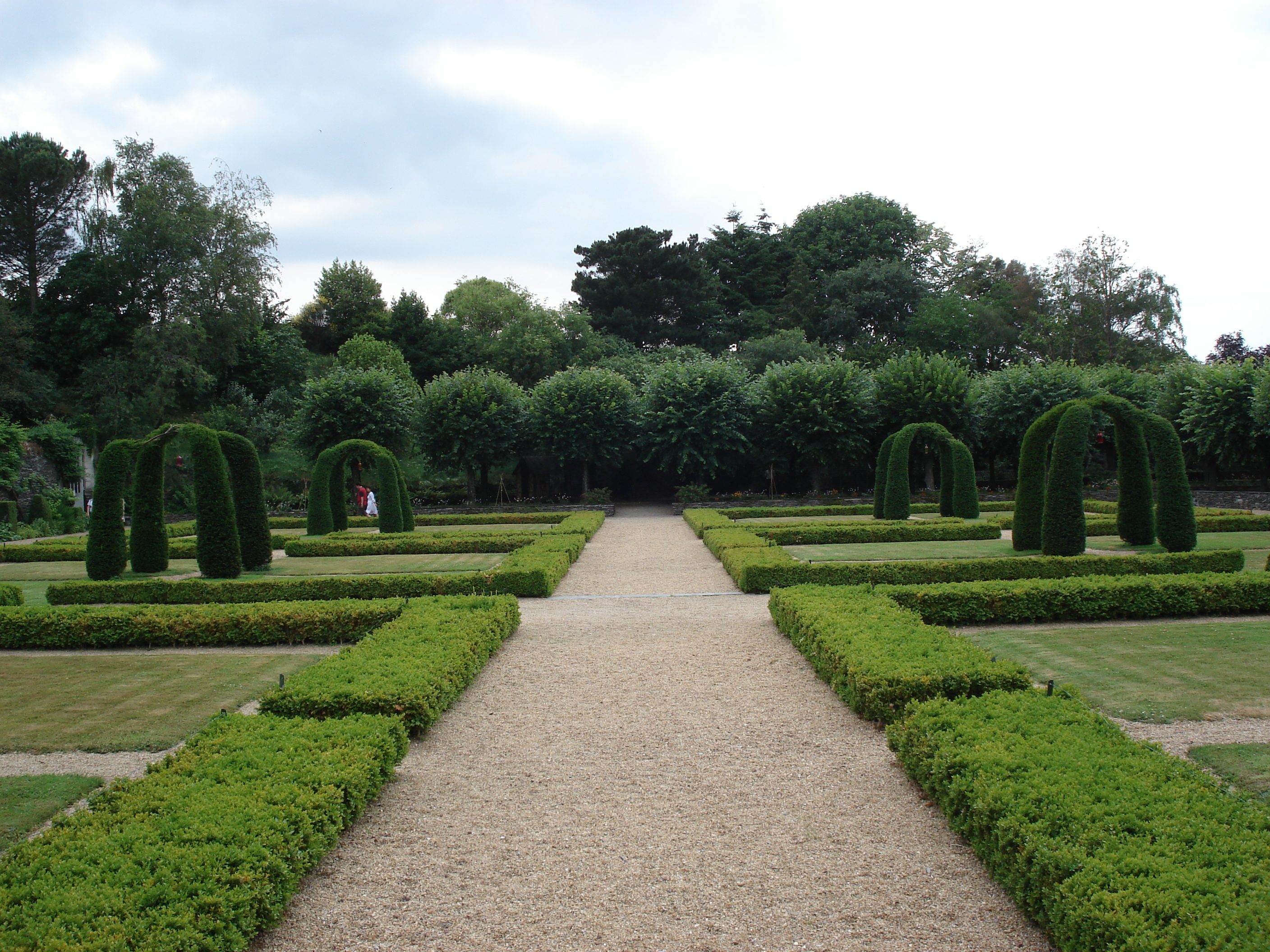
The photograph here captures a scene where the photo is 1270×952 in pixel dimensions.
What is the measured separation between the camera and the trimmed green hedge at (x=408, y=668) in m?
5.88

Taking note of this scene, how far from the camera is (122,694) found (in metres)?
7.38

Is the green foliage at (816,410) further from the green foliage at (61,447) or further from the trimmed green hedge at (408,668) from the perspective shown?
the green foliage at (61,447)

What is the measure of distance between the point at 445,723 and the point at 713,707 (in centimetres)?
216

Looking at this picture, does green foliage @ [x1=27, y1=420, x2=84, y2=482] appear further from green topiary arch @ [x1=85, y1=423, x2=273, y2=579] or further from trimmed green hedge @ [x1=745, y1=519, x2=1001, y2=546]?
trimmed green hedge @ [x1=745, y1=519, x2=1001, y2=546]

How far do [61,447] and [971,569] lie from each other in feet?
109

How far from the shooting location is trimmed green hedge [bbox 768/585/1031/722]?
604 centimetres

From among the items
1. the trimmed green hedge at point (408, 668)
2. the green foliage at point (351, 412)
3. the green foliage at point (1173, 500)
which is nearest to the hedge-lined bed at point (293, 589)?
the trimmed green hedge at point (408, 668)

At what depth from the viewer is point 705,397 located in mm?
31766

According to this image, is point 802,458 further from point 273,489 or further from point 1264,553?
point 273,489

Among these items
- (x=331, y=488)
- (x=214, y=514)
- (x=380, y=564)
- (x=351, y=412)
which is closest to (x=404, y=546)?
(x=380, y=564)

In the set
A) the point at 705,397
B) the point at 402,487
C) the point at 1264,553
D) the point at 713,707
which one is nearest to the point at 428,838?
the point at 713,707

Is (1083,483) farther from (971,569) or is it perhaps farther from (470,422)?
(470,422)

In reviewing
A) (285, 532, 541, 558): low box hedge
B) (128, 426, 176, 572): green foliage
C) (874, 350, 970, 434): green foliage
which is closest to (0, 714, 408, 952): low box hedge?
(128, 426, 176, 572): green foliage

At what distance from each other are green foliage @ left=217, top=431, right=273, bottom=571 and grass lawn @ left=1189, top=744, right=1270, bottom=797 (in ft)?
46.0
